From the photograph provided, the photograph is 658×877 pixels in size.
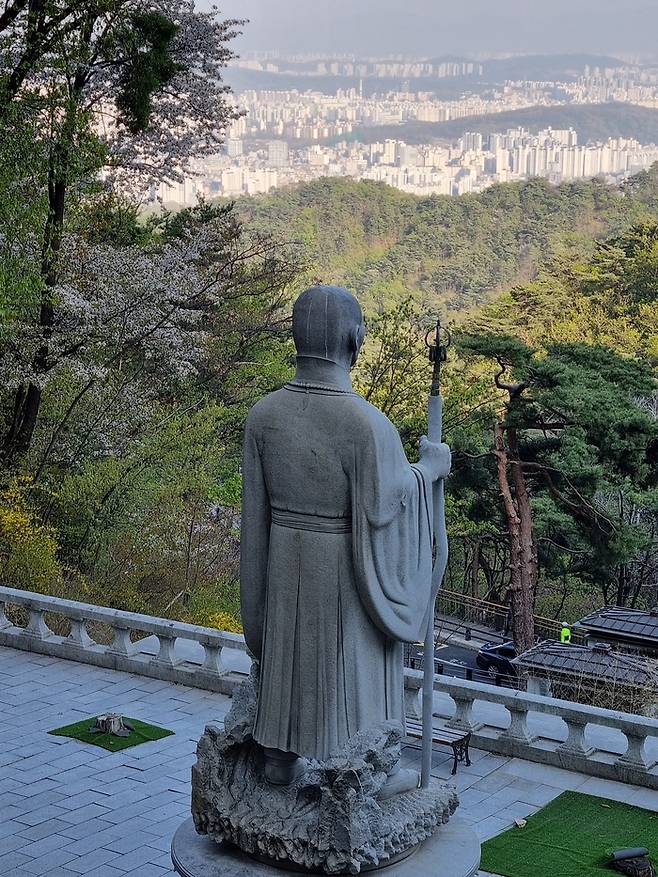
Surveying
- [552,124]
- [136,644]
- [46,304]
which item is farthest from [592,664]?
[552,124]

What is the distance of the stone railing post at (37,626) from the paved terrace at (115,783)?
0.89 meters

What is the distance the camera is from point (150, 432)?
20.5m

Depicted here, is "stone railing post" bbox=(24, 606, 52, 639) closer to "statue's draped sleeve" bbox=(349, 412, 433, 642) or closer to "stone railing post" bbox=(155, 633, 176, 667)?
"stone railing post" bbox=(155, 633, 176, 667)

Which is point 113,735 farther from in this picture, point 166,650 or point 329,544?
point 329,544

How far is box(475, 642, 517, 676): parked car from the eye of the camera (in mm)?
20078

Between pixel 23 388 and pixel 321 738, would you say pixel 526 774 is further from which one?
pixel 23 388

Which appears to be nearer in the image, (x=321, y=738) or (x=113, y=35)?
(x=321, y=738)

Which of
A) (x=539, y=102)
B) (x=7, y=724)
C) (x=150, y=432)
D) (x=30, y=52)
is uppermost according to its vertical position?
(x=539, y=102)

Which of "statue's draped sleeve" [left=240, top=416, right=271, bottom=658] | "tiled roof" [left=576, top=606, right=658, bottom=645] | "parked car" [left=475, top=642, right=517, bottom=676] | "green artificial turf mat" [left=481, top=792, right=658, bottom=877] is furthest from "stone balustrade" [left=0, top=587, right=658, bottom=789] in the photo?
"parked car" [left=475, top=642, right=517, bottom=676]

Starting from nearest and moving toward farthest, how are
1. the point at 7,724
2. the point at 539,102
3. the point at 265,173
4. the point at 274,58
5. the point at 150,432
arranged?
1. the point at 7,724
2. the point at 150,432
3. the point at 265,173
4. the point at 539,102
5. the point at 274,58

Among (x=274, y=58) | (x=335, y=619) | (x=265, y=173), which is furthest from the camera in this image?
(x=274, y=58)

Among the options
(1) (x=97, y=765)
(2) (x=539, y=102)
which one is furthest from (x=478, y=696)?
(2) (x=539, y=102)

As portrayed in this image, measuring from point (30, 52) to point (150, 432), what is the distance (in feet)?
20.9

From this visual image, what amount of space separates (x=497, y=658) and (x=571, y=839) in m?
10.7
